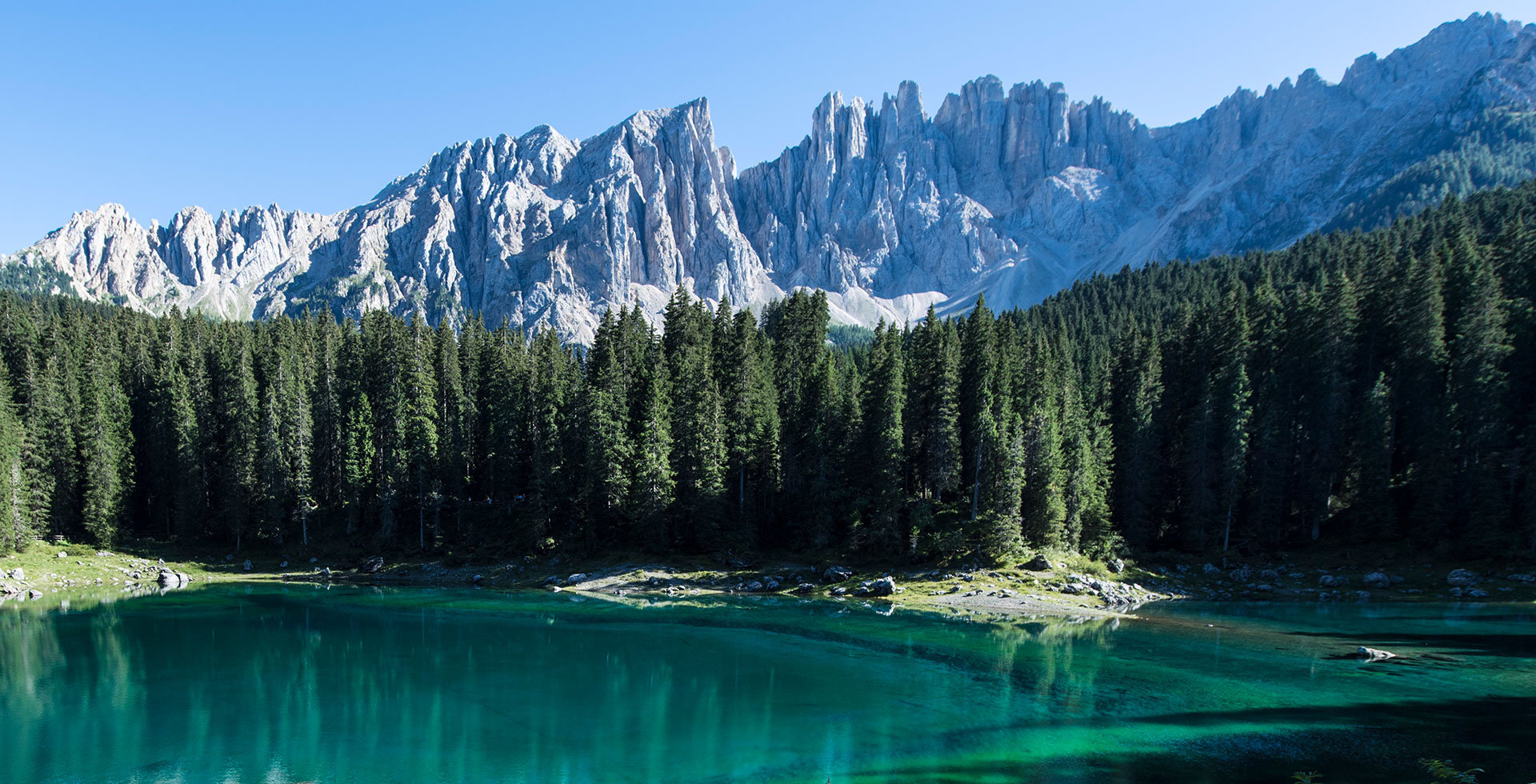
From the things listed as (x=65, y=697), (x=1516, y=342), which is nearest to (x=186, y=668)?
(x=65, y=697)

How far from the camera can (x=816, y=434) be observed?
63875 millimetres

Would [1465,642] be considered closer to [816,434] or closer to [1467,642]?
[1467,642]

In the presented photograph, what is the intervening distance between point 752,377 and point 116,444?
56.8 metres

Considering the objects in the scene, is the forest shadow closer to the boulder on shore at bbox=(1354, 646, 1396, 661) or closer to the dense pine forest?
the boulder on shore at bbox=(1354, 646, 1396, 661)

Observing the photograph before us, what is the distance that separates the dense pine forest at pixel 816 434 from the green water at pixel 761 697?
14640 millimetres

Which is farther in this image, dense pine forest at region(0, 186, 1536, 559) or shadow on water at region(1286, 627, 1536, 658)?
dense pine forest at region(0, 186, 1536, 559)

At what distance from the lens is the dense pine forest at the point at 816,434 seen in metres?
58.2

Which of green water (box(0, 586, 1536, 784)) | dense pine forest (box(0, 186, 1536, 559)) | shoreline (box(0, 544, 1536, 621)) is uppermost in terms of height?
dense pine forest (box(0, 186, 1536, 559))

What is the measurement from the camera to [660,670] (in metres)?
35.8

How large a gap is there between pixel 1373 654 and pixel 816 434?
125 ft

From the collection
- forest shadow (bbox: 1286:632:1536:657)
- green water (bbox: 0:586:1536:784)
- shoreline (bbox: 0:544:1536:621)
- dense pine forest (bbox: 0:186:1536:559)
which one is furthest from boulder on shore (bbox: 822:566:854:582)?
forest shadow (bbox: 1286:632:1536:657)

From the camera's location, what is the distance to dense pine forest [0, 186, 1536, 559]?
58156 mm

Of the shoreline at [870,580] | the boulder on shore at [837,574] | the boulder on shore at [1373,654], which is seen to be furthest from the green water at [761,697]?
the boulder on shore at [837,574]

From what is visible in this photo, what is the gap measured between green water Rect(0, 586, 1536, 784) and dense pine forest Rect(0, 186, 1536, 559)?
576 inches
